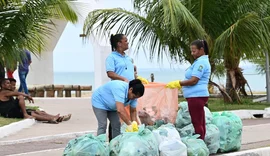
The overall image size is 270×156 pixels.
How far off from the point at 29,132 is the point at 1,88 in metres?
1.65

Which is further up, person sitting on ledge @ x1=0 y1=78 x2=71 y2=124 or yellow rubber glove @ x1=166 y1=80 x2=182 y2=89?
yellow rubber glove @ x1=166 y1=80 x2=182 y2=89

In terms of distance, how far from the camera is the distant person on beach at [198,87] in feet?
25.3

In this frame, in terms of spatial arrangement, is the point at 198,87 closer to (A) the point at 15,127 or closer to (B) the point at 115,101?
(B) the point at 115,101

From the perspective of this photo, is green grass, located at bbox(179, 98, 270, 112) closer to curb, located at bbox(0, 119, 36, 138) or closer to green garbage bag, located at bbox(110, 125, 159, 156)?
curb, located at bbox(0, 119, 36, 138)

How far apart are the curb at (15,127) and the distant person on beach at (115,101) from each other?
3753 mm

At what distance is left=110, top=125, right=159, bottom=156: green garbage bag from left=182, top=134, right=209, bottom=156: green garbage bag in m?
0.57

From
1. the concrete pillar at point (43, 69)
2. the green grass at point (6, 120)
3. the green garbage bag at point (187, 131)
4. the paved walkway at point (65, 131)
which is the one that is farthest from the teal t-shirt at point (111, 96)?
the concrete pillar at point (43, 69)

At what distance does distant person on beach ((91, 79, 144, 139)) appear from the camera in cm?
670

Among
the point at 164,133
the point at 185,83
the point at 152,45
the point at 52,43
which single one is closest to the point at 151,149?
the point at 164,133

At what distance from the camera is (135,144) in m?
6.46

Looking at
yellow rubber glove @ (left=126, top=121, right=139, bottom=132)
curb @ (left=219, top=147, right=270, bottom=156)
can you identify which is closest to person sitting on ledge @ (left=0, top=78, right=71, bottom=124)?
curb @ (left=219, top=147, right=270, bottom=156)

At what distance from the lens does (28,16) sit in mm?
11477

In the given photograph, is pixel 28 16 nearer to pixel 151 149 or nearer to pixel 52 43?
pixel 151 149

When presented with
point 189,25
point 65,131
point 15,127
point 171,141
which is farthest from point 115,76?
point 189,25
